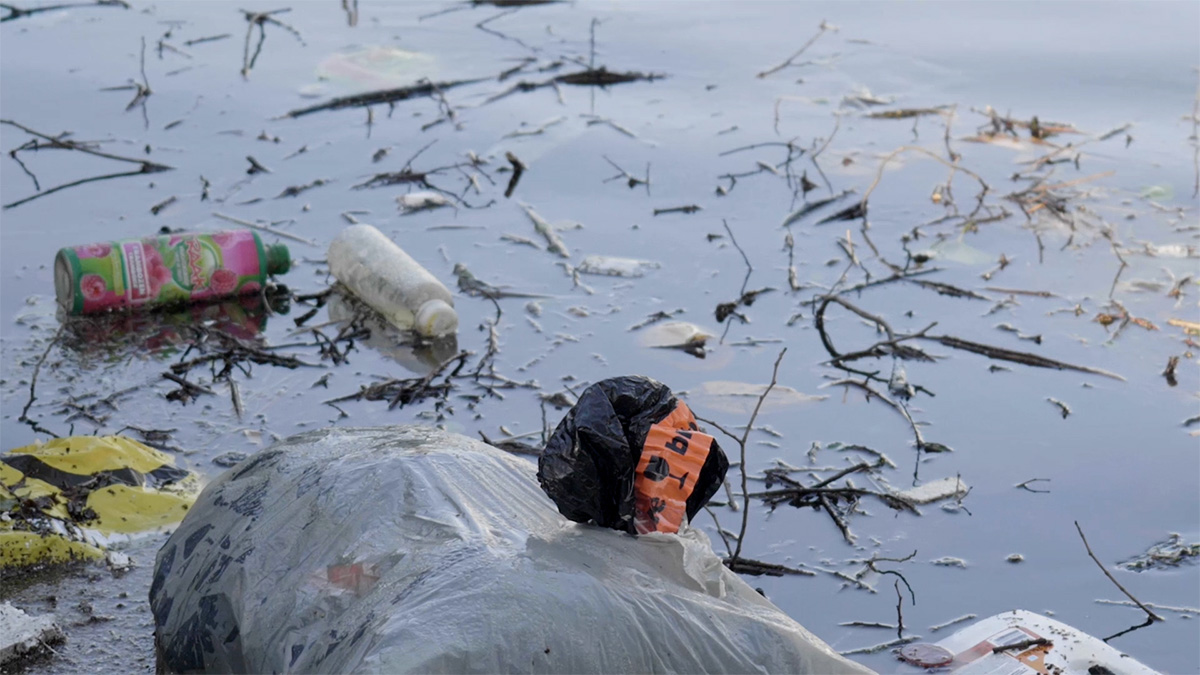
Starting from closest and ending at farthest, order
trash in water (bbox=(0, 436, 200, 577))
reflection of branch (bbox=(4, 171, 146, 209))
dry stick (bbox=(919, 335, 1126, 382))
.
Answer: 1. trash in water (bbox=(0, 436, 200, 577))
2. dry stick (bbox=(919, 335, 1126, 382))
3. reflection of branch (bbox=(4, 171, 146, 209))

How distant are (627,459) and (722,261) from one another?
8.50 ft

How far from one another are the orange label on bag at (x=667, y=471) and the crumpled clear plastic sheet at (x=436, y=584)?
0.04m

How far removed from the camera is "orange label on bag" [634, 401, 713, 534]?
1667mm

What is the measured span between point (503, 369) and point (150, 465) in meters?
1.01

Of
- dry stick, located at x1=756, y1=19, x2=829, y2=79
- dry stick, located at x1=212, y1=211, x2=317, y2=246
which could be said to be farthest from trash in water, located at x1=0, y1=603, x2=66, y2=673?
dry stick, located at x1=756, y1=19, x2=829, y2=79

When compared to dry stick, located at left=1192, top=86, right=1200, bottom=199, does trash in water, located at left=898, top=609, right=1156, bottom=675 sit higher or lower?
lower

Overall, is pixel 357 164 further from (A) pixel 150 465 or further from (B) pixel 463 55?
(A) pixel 150 465

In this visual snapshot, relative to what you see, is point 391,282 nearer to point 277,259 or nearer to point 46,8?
point 277,259

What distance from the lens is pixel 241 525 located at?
75.0 inches

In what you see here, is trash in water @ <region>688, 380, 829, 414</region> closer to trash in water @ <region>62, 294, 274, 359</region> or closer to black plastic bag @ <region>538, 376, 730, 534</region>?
trash in water @ <region>62, 294, 274, 359</region>

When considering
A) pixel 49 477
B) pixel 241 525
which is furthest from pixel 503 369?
pixel 241 525

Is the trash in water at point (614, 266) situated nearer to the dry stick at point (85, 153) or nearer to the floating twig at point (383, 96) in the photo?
the dry stick at point (85, 153)

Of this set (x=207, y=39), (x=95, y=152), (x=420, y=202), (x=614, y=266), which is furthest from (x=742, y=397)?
(x=207, y=39)

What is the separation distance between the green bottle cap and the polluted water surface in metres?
0.08
